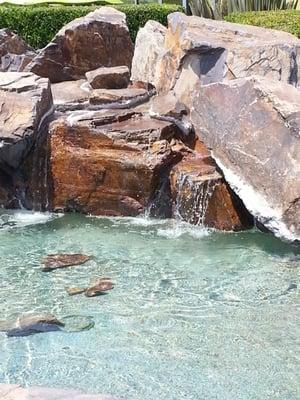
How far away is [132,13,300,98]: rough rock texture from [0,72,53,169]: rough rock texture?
59.5 inches

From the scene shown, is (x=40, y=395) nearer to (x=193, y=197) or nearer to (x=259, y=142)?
(x=259, y=142)

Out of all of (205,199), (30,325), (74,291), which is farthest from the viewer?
(205,199)

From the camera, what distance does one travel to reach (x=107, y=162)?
774 cm

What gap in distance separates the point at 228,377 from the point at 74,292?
170 centimetres

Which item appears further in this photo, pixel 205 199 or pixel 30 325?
pixel 205 199

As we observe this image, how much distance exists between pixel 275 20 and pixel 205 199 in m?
6.24

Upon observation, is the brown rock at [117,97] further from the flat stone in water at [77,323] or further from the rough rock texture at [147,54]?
the flat stone in water at [77,323]

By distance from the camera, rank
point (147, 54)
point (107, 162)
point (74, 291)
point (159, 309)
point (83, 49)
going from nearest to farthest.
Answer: point (159, 309), point (74, 291), point (107, 162), point (147, 54), point (83, 49)

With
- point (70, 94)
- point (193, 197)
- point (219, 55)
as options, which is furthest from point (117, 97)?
point (193, 197)

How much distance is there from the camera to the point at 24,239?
715 cm

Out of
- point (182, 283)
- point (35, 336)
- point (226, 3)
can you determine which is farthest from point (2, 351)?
point (226, 3)

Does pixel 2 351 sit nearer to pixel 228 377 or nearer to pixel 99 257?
pixel 228 377

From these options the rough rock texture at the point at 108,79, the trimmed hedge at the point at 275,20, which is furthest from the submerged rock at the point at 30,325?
the trimmed hedge at the point at 275,20

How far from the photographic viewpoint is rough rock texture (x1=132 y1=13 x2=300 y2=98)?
824 centimetres
